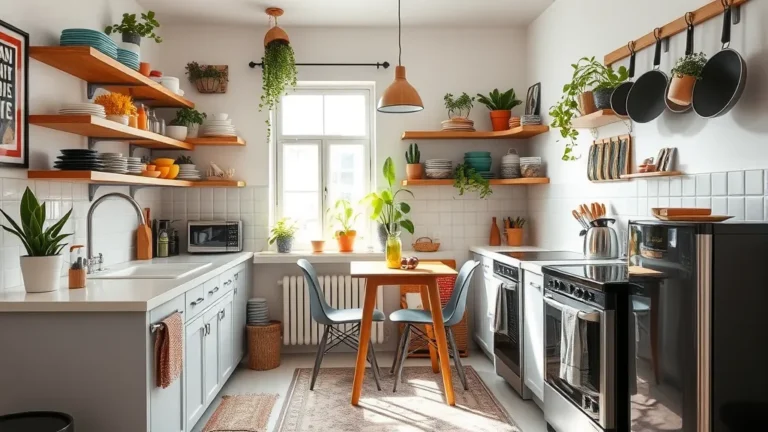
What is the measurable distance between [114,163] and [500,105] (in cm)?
318

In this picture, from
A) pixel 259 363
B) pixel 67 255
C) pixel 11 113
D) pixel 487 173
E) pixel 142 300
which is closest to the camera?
pixel 142 300

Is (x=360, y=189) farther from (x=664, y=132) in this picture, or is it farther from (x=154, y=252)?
(x=664, y=132)

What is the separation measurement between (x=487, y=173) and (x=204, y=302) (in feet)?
8.71

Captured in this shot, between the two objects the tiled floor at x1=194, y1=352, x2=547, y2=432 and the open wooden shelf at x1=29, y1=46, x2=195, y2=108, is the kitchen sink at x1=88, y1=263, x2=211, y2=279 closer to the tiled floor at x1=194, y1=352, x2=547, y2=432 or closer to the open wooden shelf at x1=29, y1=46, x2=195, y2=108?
the tiled floor at x1=194, y1=352, x2=547, y2=432

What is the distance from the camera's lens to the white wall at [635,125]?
242 cm

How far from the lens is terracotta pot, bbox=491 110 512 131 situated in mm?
5012

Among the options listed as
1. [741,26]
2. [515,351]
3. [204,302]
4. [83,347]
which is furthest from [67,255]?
[741,26]

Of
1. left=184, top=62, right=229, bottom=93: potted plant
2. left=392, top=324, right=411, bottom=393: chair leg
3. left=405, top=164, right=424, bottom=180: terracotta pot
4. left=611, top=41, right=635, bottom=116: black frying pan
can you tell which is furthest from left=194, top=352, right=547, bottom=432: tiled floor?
left=184, top=62, right=229, bottom=93: potted plant

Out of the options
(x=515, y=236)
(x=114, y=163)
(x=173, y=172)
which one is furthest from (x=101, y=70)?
(x=515, y=236)

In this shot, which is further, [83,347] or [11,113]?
[11,113]

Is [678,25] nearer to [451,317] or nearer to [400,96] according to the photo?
[400,96]

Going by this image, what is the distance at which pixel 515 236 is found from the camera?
16.5 ft

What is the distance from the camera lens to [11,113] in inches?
110

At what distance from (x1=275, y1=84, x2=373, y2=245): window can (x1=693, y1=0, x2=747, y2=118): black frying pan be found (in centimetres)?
309
